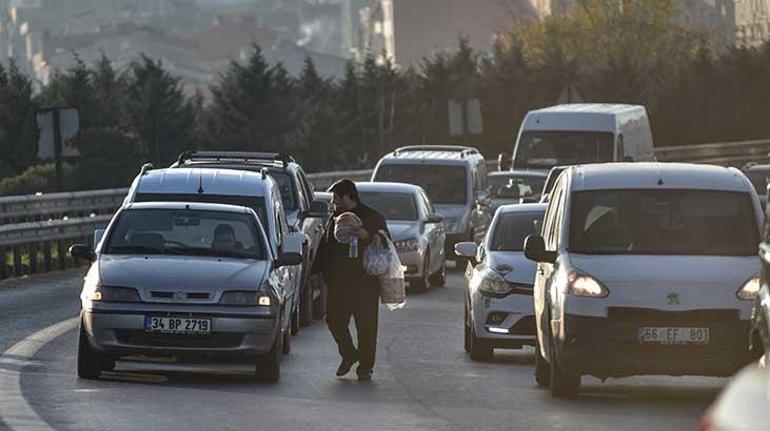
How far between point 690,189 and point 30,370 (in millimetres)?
4947

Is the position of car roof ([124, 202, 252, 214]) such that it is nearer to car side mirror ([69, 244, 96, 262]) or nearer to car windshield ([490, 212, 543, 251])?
car side mirror ([69, 244, 96, 262])

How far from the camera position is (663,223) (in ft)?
54.4

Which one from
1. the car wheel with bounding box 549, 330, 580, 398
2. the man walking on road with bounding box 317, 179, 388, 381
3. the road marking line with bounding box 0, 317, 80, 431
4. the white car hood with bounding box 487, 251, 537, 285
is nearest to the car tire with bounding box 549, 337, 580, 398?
the car wheel with bounding box 549, 330, 580, 398

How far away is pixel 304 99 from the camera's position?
3258 inches

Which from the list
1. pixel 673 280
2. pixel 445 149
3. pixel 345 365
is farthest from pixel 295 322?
pixel 445 149

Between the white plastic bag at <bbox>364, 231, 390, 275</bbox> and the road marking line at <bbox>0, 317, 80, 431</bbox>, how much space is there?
2.59 m

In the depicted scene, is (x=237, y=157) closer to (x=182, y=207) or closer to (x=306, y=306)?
(x=306, y=306)

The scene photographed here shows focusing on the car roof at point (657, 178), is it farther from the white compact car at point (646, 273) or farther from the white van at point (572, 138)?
the white van at point (572, 138)

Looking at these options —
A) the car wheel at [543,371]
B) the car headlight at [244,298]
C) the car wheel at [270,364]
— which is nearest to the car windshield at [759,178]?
the car wheel at [543,371]

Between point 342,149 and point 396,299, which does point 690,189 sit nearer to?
point 396,299

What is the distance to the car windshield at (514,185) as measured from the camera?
1665 inches

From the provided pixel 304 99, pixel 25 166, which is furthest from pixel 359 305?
pixel 304 99

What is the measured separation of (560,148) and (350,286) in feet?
88.5

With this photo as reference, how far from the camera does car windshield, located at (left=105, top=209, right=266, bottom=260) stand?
18.2 m
